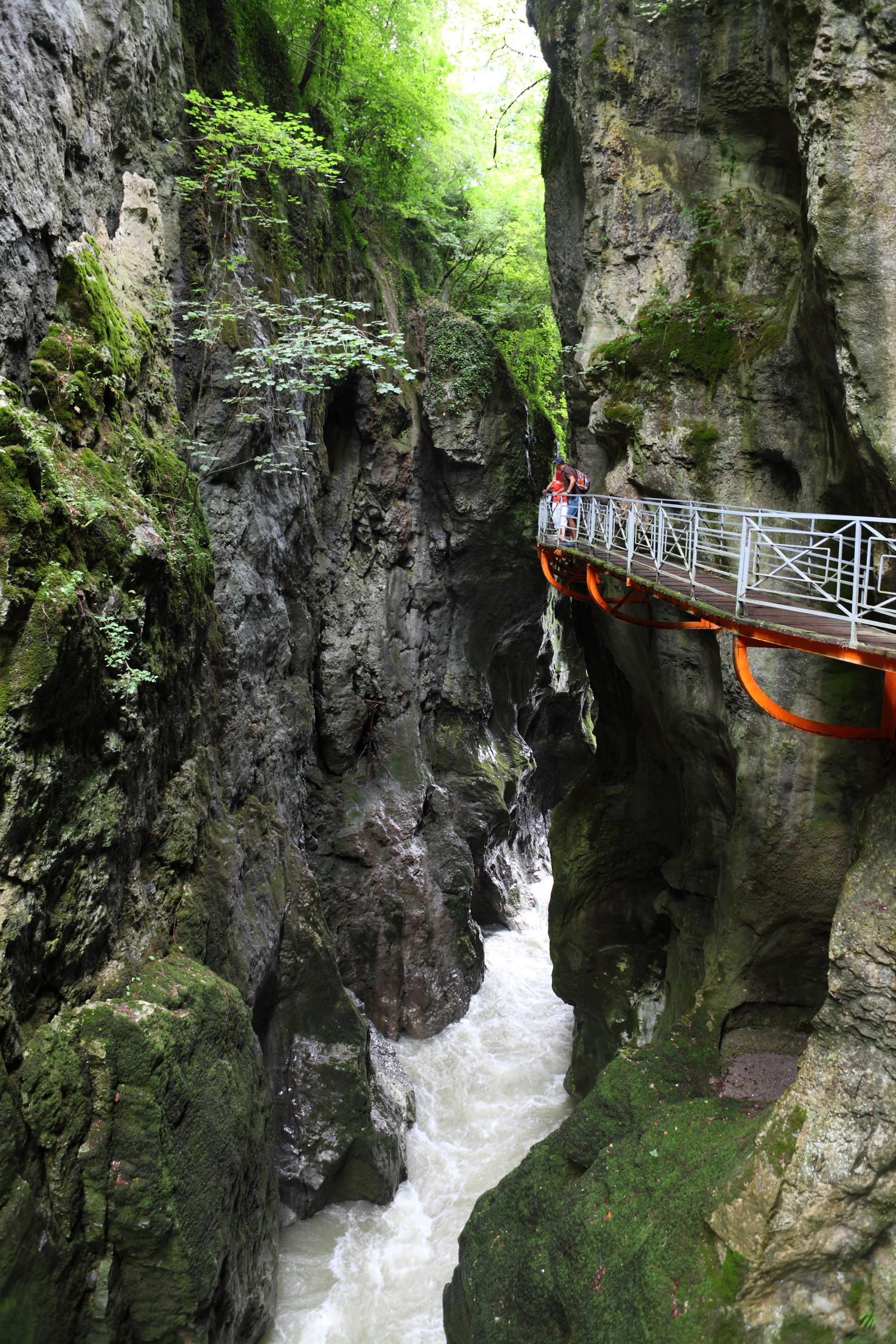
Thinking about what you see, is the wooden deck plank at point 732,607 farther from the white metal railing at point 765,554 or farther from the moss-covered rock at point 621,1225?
the moss-covered rock at point 621,1225

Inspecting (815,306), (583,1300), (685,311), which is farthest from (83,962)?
(685,311)

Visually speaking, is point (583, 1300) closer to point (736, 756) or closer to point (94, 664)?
point (736, 756)

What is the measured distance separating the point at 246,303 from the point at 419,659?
8716 millimetres

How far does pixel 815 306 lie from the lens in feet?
25.0

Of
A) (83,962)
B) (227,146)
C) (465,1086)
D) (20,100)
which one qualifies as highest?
(227,146)

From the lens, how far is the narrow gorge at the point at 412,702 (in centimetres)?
585

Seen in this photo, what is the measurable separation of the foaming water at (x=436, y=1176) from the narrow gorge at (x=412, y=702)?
0.26 feet

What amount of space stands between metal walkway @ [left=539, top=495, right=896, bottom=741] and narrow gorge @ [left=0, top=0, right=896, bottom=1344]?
45 centimetres

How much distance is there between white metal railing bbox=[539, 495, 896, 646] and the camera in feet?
17.5

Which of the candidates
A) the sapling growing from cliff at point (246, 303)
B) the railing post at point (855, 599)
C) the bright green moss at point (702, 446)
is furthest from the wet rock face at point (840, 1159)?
the sapling growing from cliff at point (246, 303)

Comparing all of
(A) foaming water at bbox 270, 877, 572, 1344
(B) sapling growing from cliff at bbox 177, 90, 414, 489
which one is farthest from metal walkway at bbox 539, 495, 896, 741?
(A) foaming water at bbox 270, 877, 572, 1344

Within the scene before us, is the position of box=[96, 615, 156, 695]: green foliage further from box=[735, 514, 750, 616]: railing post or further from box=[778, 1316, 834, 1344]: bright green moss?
box=[778, 1316, 834, 1344]: bright green moss

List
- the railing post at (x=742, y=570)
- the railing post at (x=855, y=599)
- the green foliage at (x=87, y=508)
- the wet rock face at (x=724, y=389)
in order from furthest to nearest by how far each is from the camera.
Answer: the wet rock face at (x=724, y=389) → the railing post at (x=742, y=570) → the green foliage at (x=87, y=508) → the railing post at (x=855, y=599)

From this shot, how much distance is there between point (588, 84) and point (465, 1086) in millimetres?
16647
